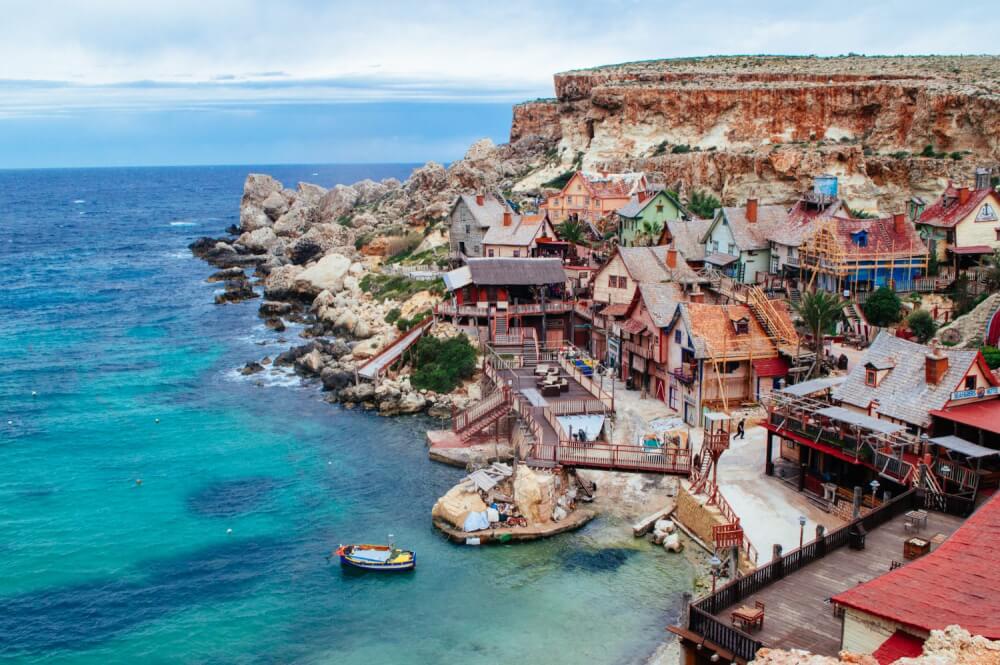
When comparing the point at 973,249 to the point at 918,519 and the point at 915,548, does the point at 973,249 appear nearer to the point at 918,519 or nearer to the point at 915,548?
the point at 918,519

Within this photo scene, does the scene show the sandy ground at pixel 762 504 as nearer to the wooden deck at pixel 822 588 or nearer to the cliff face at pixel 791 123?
the wooden deck at pixel 822 588

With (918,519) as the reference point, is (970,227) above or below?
above

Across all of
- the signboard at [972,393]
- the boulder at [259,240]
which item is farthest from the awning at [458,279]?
the boulder at [259,240]

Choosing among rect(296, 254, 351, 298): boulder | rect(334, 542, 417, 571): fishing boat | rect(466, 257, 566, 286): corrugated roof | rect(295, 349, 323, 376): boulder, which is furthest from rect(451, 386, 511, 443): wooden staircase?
rect(296, 254, 351, 298): boulder

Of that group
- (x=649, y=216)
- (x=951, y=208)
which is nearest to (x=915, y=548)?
(x=951, y=208)

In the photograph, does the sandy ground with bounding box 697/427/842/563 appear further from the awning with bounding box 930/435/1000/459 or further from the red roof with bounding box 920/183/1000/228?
the red roof with bounding box 920/183/1000/228

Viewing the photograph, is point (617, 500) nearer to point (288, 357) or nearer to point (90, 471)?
point (90, 471)

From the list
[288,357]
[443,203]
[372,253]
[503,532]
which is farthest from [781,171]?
[503,532]
